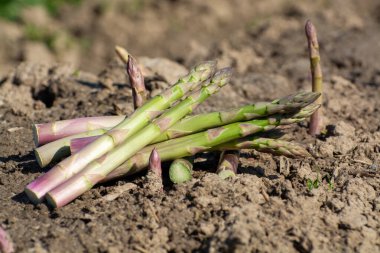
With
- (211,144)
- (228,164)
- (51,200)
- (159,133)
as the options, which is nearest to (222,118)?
(211,144)

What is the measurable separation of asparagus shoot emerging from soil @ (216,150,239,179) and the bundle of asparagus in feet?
0.24

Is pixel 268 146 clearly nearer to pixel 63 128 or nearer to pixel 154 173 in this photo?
pixel 154 173

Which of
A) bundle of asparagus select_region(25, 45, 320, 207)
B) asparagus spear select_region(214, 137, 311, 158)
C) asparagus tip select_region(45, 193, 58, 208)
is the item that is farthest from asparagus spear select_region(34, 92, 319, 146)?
asparagus tip select_region(45, 193, 58, 208)

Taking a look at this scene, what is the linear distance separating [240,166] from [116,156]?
0.91 m

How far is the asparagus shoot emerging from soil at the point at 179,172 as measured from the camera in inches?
171

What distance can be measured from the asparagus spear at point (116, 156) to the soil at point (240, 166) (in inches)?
4.4

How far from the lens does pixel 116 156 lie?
4242 mm

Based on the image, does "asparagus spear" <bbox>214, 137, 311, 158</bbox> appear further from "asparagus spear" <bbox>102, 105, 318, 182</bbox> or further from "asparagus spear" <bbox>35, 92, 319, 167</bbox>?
"asparagus spear" <bbox>35, 92, 319, 167</bbox>

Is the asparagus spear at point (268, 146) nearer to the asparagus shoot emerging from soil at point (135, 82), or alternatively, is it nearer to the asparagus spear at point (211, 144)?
the asparagus spear at point (211, 144)

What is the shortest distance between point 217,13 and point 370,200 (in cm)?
650

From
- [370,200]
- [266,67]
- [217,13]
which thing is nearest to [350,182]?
[370,200]

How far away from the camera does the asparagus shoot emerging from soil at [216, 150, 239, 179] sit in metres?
4.38

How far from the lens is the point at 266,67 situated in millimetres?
7609

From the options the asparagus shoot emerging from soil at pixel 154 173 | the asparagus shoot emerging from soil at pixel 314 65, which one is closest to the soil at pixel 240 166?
the asparagus shoot emerging from soil at pixel 154 173
